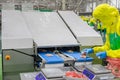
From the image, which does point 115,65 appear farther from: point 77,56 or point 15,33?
point 15,33

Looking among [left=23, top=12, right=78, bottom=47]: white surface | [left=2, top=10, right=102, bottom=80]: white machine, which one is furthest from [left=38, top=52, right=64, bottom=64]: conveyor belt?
[left=23, top=12, right=78, bottom=47]: white surface

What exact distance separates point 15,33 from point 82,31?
2.89 feet

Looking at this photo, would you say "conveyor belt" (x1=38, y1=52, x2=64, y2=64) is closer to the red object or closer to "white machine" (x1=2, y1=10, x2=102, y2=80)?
"white machine" (x1=2, y1=10, x2=102, y2=80)

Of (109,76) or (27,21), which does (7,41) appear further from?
(109,76)

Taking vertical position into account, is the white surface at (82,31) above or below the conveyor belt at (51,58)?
above

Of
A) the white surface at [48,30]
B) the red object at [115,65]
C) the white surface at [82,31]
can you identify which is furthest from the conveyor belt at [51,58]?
the red object at [115,65]

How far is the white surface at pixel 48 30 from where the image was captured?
267 cm

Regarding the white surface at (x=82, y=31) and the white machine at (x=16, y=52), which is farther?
the white surface at (x=82, y=31)

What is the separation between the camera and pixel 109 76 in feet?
5.79

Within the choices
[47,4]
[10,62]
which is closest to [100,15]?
[10,62]

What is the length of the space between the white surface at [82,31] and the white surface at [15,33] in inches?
25.0

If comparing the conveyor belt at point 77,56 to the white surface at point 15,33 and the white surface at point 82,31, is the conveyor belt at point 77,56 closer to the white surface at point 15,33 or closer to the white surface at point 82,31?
the white surface at point 82,31

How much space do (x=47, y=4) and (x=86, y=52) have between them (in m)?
9.00

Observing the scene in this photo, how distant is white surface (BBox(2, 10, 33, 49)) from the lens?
2.48 meters
